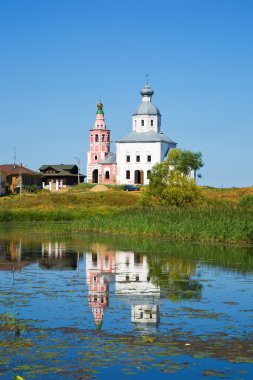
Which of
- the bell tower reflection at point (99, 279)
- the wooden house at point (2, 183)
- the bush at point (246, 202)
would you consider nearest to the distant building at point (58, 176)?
the wooden house at point (2, 183)

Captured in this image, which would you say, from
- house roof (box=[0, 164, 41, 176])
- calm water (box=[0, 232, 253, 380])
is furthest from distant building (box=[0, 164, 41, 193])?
calm water (box=[0, 232, 253, 380])

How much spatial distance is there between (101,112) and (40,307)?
87.9 m

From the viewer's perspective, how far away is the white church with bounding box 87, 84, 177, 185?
3743 inches

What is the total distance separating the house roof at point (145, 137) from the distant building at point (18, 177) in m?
15.2

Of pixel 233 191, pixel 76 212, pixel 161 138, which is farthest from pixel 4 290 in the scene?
pixel 161 138

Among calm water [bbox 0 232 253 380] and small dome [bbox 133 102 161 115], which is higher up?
small dome [bbox 133 102 161 115]

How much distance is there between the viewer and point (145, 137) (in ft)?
315

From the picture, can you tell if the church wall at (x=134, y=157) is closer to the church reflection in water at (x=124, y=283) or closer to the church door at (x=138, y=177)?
the church door at (x=138, y=177)

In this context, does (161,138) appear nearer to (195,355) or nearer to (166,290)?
(166,290)

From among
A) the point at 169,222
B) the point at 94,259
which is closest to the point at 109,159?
the point at 169,222

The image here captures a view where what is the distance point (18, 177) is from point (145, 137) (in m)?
19.3

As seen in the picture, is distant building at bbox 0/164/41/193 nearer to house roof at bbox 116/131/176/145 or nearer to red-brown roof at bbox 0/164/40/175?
red-brown roof at bbox 0/164/40/175

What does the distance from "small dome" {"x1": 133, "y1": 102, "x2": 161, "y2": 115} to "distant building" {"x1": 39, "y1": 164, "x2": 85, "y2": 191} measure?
54.3 ft

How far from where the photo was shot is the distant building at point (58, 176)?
362ft
